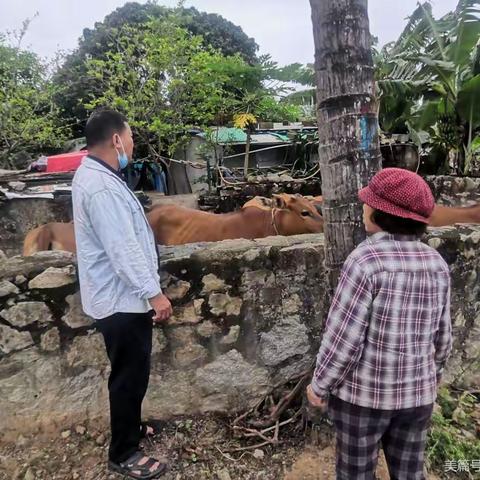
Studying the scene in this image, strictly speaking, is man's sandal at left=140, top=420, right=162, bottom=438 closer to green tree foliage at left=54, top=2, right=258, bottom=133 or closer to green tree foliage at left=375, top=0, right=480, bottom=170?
green tree foliage at left=375, top=0, right=480, bottom=170

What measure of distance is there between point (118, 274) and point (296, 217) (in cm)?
→ 287

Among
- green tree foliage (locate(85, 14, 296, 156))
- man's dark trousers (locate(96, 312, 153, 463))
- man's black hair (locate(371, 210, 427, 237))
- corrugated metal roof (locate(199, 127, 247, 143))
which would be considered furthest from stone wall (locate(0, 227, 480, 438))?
corrugated metal roof (locate(199, 127, 247, 143))

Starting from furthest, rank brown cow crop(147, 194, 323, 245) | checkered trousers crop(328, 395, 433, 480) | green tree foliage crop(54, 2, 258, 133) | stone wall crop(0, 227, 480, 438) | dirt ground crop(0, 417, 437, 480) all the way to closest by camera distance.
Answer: green tree foliage crop(54, 2, 258, 133)
brown cow crop(147, 194, 323, 245)
stone wall crop(0, 227, 480, 438)
dirt ground crop(0, 417, 437, 480)
checkered trousers crop(328, 395, 433, 480)

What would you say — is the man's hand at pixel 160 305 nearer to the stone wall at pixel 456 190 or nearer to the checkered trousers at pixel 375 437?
the checkered trousers at pixel 375 437

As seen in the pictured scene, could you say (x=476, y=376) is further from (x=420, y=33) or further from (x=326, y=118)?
(x=420, y=33)

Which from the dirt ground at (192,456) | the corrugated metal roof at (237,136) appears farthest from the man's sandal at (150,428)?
the corrugated metal roof at (237,136)

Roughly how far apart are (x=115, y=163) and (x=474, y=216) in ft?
12.6

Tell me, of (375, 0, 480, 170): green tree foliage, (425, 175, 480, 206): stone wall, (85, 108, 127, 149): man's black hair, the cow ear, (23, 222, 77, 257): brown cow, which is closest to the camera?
(85, 108, 127, 149): man's black hair

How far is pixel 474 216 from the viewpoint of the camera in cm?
458

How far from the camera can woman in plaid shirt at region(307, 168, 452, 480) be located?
156 cm

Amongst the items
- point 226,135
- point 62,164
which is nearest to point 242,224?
point 62,164

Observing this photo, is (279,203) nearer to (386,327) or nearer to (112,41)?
(386,327)

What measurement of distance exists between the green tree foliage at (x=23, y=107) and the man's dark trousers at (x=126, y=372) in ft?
36.7

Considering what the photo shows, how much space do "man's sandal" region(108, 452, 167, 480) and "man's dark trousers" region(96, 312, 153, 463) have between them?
0.02 metres
